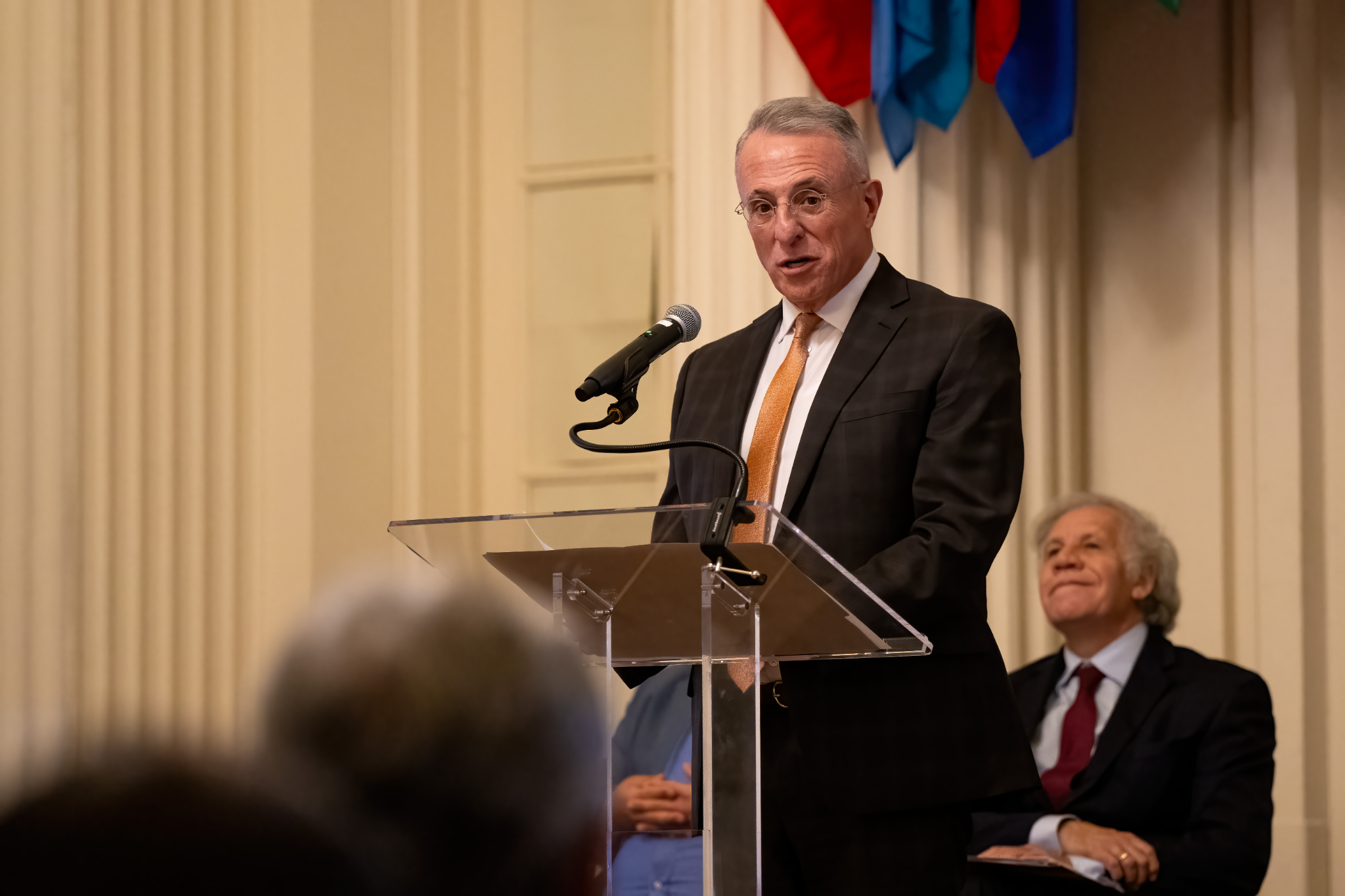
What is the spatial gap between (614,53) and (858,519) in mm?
3015

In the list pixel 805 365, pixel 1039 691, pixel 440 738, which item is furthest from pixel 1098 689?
pixel 440 738

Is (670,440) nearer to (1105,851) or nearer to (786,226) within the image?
(786,226)

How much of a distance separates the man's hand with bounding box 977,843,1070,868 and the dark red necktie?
6.3 inches

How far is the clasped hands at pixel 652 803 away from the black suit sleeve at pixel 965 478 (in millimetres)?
363

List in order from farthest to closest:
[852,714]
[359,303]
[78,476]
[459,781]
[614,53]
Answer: [614,53]
[359,303]
[78,476]
[852,714]
[459,781]

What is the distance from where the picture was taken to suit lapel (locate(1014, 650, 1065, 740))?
3632 mm

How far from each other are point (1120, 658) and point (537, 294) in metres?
2.14

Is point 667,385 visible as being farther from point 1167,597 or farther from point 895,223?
point 1167,597

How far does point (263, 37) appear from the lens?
13.9 ft

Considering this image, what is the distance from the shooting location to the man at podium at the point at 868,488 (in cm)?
198

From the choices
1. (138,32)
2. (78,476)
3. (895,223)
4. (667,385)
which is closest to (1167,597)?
(895,223)

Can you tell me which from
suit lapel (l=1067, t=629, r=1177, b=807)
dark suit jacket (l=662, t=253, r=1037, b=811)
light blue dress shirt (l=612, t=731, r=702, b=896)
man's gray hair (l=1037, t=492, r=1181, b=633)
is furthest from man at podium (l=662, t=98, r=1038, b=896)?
man's gray hair (l=1037, t=492, r=1181, b=633)

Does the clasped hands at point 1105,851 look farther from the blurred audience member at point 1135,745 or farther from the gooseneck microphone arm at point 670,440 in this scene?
the gooseneck microphone arm at point 670,440

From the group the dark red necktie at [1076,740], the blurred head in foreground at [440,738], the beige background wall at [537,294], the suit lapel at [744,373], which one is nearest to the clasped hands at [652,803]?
the suit lapel at [744,373]
